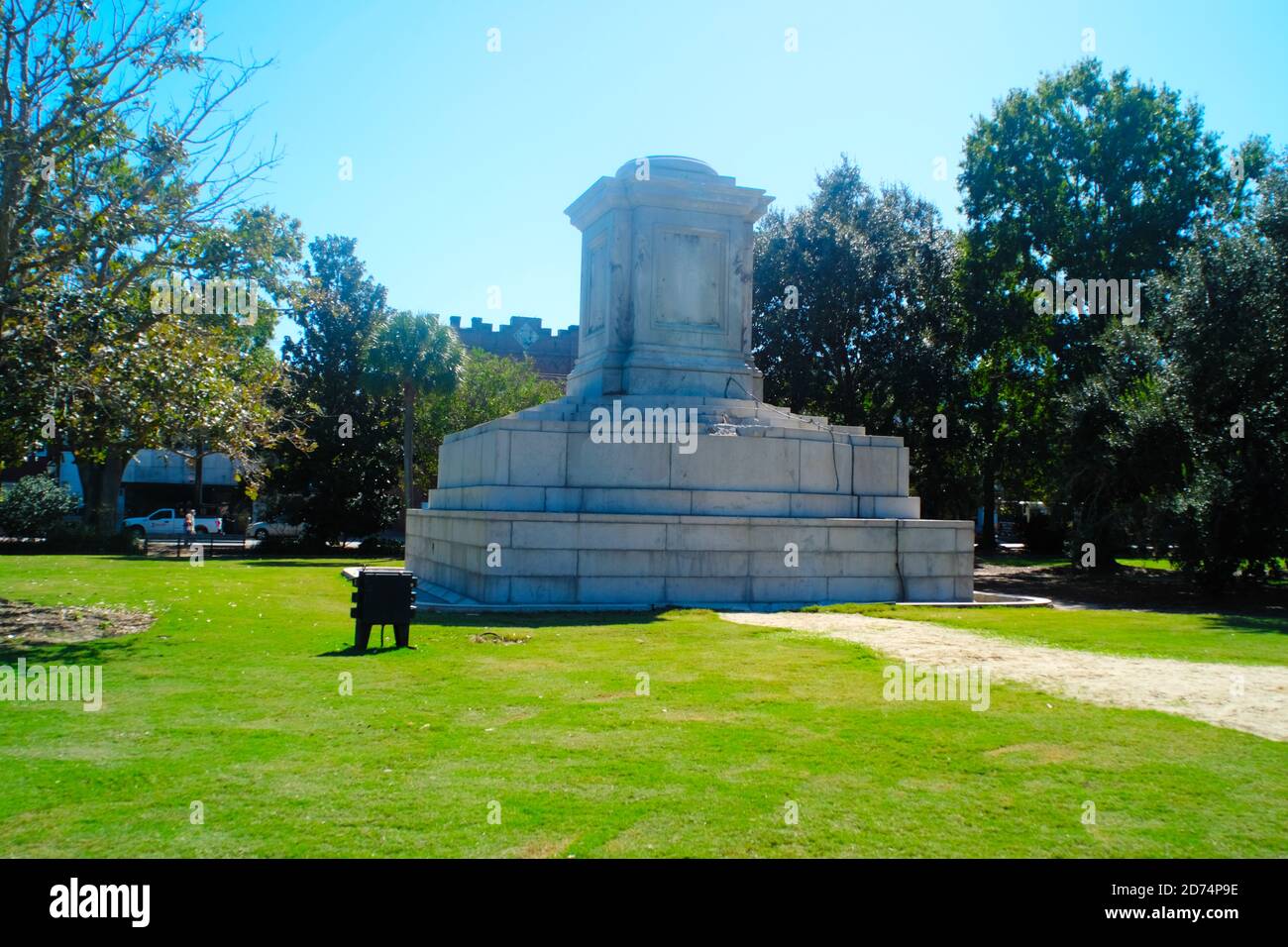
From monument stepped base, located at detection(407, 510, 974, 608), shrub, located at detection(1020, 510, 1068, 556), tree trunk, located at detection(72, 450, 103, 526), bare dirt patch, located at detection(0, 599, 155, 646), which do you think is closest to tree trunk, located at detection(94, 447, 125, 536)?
tree trunk, located at detection(72, 450, 103, 526)

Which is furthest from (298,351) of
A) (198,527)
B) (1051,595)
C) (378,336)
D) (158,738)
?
(158,738)

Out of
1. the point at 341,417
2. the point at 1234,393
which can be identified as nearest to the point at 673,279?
the point at 1234,393

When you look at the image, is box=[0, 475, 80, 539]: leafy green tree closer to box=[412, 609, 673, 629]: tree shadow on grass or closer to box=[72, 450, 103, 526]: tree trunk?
box=[72, 450, 103, 526]: tree trunk

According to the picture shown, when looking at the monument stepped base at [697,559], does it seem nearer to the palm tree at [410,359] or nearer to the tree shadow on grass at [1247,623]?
the tree shadow on grass at [1247,623]

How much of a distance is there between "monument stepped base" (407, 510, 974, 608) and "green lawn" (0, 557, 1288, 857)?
17.7ft

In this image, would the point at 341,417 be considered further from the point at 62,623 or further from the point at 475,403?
the point at 62,623

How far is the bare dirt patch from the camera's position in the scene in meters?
13.4

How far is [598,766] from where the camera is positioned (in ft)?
22.8

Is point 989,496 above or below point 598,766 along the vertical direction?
above

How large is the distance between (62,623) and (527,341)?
66.7 metres

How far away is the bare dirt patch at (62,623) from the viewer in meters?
13.4

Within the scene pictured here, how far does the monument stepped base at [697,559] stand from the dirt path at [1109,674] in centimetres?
278

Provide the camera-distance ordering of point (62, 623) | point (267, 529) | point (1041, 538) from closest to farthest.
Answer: point (62, 623) < point (1041, 538) < point (267, 529)
